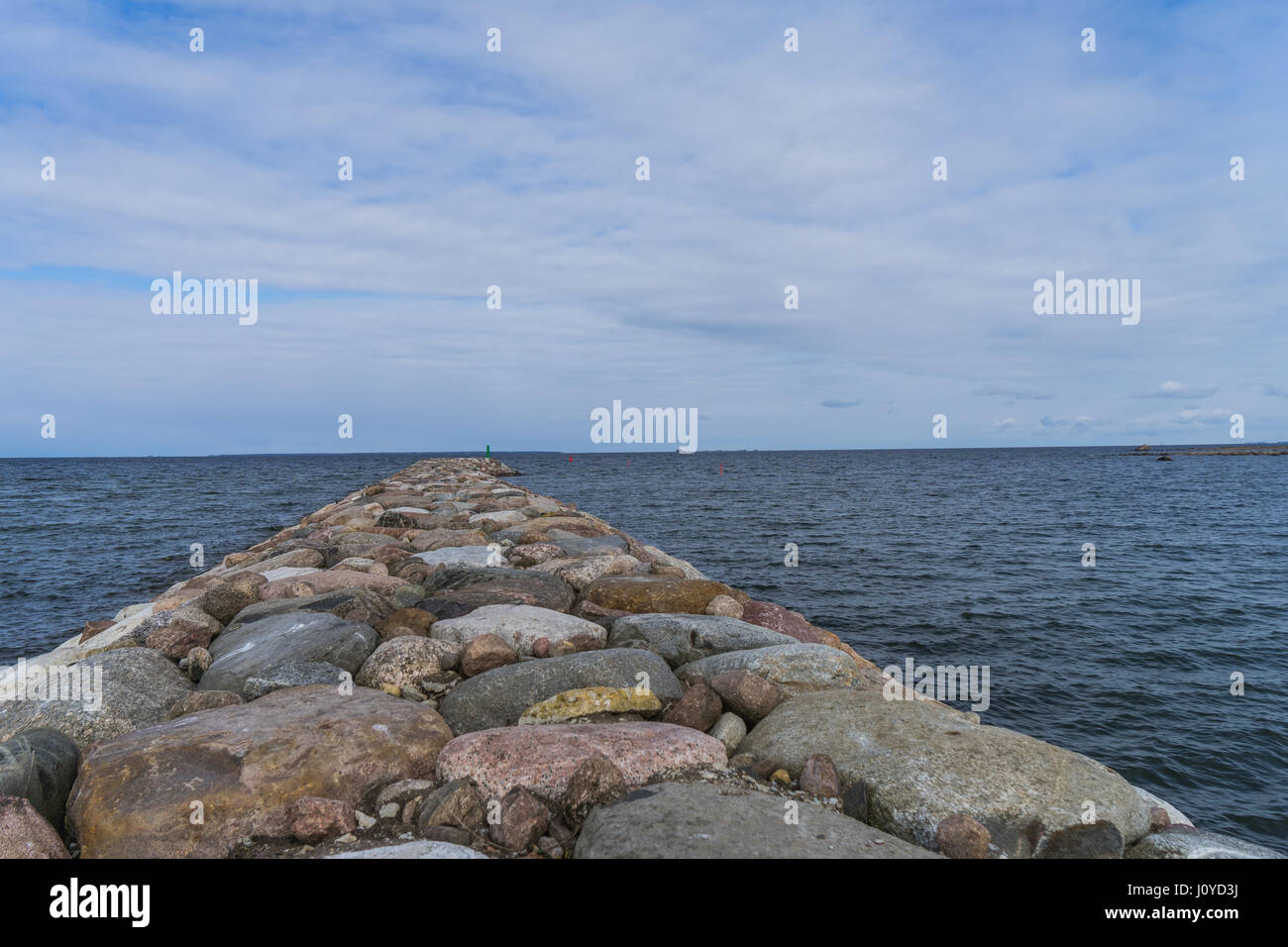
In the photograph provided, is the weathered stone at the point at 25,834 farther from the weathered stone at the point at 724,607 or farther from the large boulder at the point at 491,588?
the weathered stone at the point at 724,607

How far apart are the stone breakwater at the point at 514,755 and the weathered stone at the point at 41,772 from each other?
0.01 meters

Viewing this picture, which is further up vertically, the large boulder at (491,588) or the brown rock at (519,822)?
the large boulder at (491,588)

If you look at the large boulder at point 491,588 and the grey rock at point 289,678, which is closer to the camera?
the grey rock at point 289,678

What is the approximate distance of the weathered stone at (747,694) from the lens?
17.3 feet

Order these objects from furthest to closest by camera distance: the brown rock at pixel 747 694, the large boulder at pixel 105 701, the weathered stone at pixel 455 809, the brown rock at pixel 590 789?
the brown rock at pixel 747 694 < the large boulder at pixel 105 701 < the brown rock at pixel 590 789 < the weathered stone at pixel 455 809

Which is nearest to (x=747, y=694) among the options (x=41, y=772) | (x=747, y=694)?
(x=747, y=694)

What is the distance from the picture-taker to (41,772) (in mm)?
4117

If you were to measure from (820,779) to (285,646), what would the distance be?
445 centimetres

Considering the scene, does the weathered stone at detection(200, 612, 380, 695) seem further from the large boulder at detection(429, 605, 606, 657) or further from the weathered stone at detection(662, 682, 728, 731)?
the weathered stone at detection(662, 682, 728, 731)

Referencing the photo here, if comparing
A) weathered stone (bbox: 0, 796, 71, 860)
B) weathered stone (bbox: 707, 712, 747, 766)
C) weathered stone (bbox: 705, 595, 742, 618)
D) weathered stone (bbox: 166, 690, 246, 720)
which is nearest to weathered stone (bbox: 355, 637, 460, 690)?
weathered stone (bbox: 166, 690, 246, 720)

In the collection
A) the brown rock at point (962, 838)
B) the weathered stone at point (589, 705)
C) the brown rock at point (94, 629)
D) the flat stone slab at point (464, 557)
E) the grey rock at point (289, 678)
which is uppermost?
the flat stone slab at point (464, 557)

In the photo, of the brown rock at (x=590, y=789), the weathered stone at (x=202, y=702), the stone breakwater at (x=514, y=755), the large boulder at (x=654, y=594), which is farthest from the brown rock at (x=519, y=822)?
the large boulder at (x=654, y=594)

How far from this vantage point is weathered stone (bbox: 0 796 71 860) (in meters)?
3.39

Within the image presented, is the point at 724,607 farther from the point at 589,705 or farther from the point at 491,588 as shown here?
the point at 589,705
